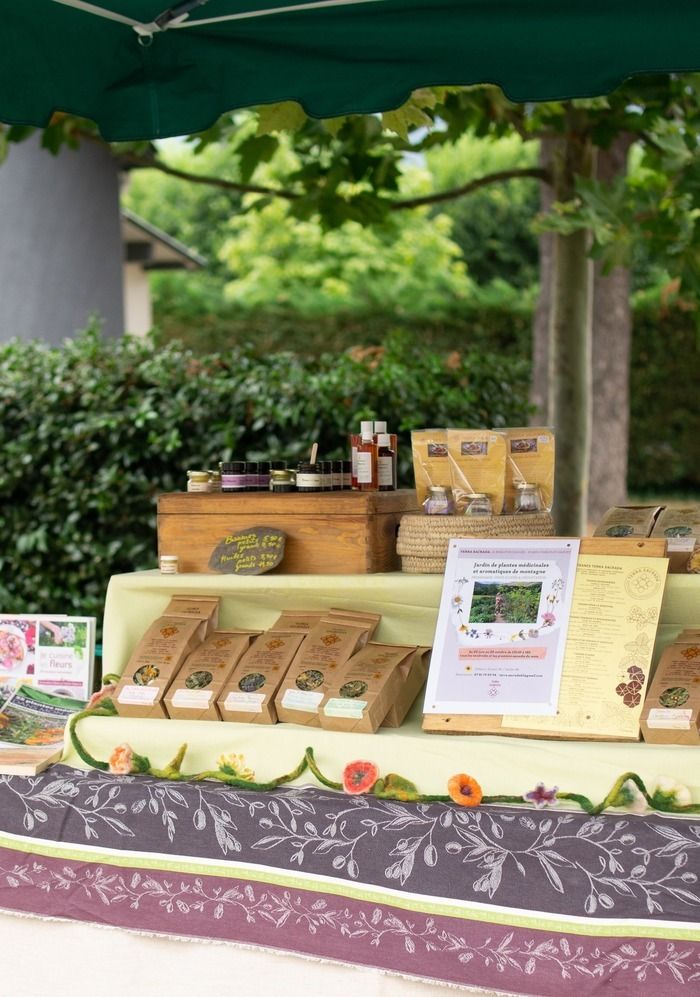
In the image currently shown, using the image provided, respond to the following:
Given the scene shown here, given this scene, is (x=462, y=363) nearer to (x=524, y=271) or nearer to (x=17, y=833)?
(x=17, y=833)

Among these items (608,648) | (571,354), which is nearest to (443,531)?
(608,648)

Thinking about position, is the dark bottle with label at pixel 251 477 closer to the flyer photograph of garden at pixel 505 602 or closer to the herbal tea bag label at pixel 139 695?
the herbal tea bag label at pixel 139 695

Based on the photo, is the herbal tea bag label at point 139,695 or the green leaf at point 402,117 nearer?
the herbal tea bag label at point 139,695

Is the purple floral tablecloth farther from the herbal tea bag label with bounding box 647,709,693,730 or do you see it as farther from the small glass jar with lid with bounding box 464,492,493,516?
the small glass jar with lid with bounding box 464,492,493,516

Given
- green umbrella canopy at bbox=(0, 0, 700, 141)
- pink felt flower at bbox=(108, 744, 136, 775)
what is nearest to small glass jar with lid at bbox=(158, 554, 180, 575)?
pink felt flower at bbox=(108, 744, 136, 775)

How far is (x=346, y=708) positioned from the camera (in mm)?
2143

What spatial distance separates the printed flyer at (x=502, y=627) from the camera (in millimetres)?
2111

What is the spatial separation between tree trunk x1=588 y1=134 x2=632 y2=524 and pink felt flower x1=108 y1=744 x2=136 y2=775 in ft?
28.7

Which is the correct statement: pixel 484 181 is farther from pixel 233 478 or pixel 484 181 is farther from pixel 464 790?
pixel 464 790

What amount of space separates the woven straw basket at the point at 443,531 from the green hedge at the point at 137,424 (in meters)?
1.82

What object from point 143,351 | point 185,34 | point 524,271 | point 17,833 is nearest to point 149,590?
point 17,833

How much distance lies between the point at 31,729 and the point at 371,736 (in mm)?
853

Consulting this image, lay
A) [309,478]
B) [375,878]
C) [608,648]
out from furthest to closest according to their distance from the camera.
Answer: [309,478]
[608,648]
[375,878]

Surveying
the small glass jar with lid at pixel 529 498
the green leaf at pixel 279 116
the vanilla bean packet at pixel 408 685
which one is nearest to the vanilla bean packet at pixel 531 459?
the small glass jar with lid at pixel 529 498
